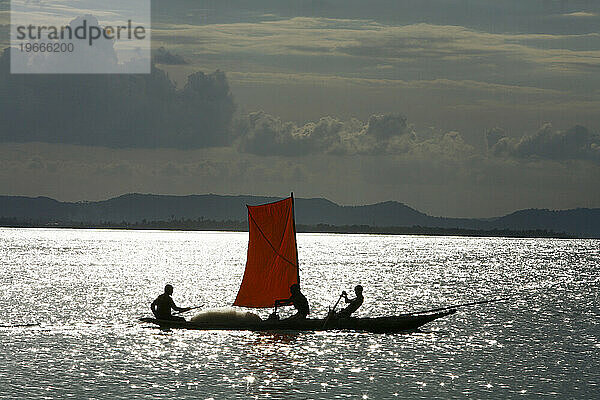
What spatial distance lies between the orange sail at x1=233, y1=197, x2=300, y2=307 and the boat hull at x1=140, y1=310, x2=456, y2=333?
1434 millimetres

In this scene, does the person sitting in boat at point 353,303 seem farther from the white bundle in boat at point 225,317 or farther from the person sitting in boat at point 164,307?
the person sitting in boat at point 164,307

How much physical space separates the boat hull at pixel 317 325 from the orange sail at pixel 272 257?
1.43m

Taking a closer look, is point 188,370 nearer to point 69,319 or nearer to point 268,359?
point 268,359

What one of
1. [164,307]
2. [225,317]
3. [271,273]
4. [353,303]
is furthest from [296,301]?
[164,307]

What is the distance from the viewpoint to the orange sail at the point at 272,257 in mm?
45031

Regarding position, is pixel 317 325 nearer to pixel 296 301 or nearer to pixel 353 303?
pixel 296 301

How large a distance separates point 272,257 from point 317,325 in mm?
4576

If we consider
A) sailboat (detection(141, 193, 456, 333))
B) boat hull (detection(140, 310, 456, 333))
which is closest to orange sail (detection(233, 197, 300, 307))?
sailboat (detection(141, 193, 456, 333))

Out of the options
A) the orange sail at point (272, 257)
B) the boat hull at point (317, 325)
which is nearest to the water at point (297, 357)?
the boat hull at point (317, 325)

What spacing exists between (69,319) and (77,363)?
20.5m

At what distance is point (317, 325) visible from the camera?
4347cm

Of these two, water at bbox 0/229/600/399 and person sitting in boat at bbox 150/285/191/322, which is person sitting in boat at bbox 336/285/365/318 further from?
person sitting in boat at bbox 150/285/191/322

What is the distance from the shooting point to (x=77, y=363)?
3881 cm

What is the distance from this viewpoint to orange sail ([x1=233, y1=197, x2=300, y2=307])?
148 feet
